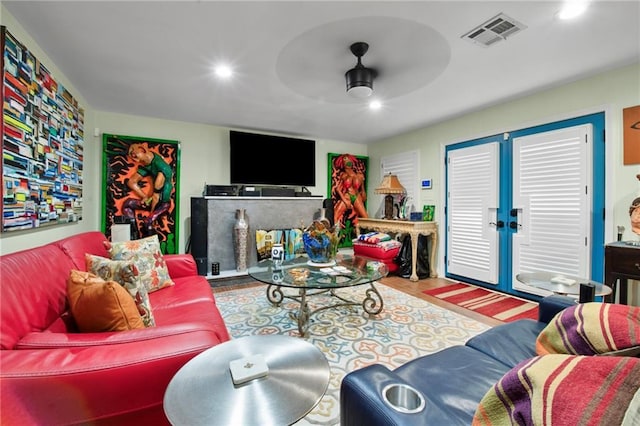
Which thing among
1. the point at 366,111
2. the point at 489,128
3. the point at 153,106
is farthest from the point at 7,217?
the point at 489,128

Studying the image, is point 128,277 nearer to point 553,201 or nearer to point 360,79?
point 360,79

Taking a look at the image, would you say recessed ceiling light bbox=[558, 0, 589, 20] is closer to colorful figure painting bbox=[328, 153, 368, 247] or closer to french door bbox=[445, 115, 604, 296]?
french door bbox=[445, 115, 604, 296]

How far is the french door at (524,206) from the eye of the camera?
279 cm

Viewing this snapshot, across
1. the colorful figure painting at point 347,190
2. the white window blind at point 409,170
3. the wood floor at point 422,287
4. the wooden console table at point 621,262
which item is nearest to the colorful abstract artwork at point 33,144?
the wood floor at point 422,287

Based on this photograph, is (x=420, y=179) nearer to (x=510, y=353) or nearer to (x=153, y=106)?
(x=510, y=353)

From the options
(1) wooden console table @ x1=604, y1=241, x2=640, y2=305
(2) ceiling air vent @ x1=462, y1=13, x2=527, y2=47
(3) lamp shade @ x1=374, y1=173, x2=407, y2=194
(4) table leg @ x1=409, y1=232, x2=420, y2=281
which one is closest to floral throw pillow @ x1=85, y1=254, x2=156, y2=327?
(2) ceiling air vent @ x1=462, y1=13, x2=527, y2=47

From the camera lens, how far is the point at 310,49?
86.8 inches

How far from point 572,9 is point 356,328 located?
271cm

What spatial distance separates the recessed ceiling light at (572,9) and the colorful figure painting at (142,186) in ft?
14.2

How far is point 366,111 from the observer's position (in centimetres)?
372

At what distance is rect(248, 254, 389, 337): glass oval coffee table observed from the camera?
2247 mm

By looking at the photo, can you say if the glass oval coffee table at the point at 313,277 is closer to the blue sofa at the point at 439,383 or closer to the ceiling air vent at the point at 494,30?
the blue sofa at the point at 439,383

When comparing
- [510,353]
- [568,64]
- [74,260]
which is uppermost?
[568,64]

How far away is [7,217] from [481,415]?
2501 mm
